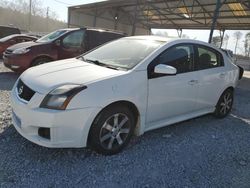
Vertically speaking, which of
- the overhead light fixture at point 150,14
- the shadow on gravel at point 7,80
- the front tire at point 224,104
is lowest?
the shadow on gravel at point 7,80

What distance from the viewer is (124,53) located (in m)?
4.25

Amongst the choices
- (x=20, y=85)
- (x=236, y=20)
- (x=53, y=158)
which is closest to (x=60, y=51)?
(x=20, y=85)

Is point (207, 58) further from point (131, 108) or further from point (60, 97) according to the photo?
point (60, 97)

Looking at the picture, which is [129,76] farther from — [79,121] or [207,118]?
[207,118]

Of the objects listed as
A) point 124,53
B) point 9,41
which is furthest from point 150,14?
point 124,53

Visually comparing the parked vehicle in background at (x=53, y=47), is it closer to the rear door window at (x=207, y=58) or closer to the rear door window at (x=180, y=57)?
the rear door window at (x=207, y=58)

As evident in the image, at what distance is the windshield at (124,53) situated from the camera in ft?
12.9

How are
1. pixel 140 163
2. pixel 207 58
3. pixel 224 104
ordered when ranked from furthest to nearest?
pixel 224 104 → pixel 207 58 → pixel 140 163

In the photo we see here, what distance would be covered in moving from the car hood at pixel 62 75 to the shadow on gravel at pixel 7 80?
11.2 feet

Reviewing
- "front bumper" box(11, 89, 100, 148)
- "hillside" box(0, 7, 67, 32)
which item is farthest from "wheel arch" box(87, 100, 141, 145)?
"hillside" box(0, 7, 67, 32)

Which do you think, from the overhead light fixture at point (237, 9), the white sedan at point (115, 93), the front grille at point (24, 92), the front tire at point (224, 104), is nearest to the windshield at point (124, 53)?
the white sedan at point (115, 93)

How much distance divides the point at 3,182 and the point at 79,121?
3.29 feet

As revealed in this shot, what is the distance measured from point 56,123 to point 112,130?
80cm

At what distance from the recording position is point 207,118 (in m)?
5.62
